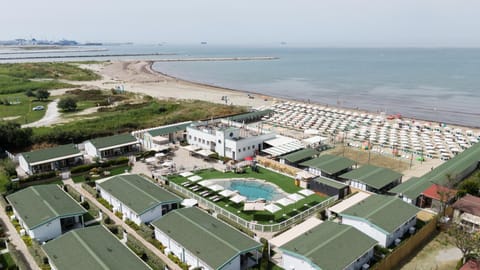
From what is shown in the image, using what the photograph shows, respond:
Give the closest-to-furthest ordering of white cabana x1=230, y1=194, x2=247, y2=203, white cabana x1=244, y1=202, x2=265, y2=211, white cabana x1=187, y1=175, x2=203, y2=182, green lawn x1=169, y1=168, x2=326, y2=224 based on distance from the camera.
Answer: white cabana x1=244, y1=202, x2=265, y2=211 → green lawn x1=169, y1=168, x2=326, y2=224 → white cabana x1=230, y1=194, x2=247, y2=203 → white cabana x1=187, y1=175, x2=203, y2=182

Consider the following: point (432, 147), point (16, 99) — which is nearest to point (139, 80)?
point (16, 99)

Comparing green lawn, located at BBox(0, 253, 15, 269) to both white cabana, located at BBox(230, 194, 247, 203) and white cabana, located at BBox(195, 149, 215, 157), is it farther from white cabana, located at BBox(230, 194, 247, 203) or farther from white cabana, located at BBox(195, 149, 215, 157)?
white cabana, located at BBox(195, 149, 215, 157)

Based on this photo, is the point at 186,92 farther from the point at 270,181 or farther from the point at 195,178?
the point at 270,181

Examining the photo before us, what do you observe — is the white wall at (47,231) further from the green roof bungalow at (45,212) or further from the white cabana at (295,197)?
the white cabana at (295,197)

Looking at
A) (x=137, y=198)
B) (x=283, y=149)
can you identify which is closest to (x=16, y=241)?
(x=137, y=198)

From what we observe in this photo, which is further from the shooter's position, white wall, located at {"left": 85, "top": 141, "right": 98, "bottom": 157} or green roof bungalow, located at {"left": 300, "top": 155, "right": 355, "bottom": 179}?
white wall, located at {"left": 85, "top": 141, "right": 98, "bottom": 157}

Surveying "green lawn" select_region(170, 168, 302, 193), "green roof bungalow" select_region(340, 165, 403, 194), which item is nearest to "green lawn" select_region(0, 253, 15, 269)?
"green lawn" select_region(170, 168, 302, 193)
